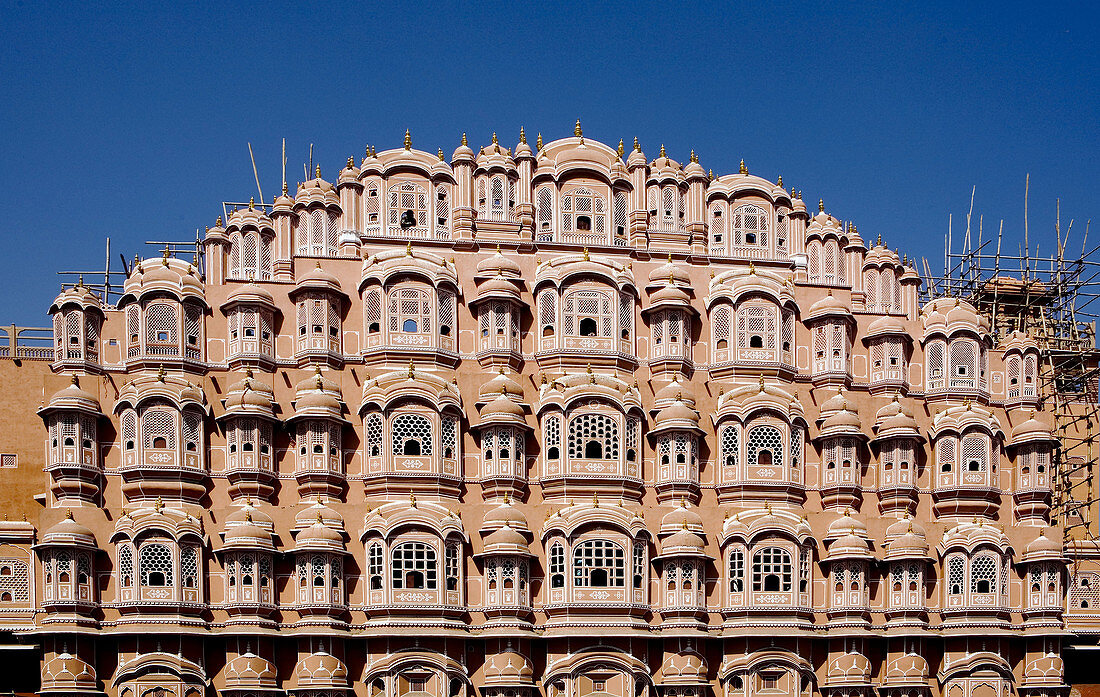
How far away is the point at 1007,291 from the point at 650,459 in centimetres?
2356

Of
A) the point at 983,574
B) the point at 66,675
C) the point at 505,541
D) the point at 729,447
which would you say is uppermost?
the point at 729,447

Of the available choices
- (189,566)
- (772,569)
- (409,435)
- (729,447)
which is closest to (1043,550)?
(772,569)

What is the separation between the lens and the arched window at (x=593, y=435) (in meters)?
53.9

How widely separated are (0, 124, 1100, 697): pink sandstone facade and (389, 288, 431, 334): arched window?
0.15 m

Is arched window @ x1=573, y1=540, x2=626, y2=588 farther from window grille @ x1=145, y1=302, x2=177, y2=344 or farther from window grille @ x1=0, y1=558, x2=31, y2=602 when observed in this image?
window grille @ x1=0, y1=558, x2=31, y2=602

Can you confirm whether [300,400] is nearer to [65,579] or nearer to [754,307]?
[65,579]

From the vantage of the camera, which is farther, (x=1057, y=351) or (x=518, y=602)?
(x=1057, y=351)

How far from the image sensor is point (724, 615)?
52.4 m

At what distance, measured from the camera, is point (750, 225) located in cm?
6000

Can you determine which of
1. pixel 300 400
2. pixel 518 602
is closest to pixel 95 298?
pixel 300 400

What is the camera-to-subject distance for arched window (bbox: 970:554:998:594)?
54281 mm

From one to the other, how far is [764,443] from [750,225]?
9913 mm

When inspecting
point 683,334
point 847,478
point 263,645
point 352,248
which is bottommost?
point 263,645

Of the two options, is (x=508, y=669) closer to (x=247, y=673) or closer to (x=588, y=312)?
(x=247, y=673)
